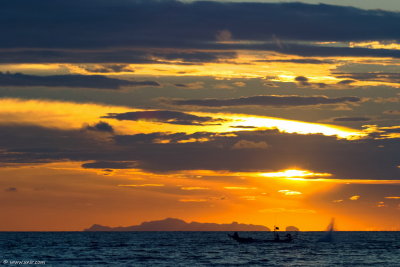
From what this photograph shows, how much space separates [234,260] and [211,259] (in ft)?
15.9

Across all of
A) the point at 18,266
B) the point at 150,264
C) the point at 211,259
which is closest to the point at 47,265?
the point at 18,266

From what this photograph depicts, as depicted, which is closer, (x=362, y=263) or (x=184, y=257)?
(x=362, y=263)

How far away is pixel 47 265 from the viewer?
120 metres

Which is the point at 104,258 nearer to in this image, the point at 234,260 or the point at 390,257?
the point at 234,260

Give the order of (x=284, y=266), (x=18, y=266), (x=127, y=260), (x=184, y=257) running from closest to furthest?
1. (x=18, y=266)
2. (x=284, y=266)
3. (x=127, y=260)
4. (x=184, y=257)

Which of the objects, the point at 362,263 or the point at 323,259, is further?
the point at 323,259

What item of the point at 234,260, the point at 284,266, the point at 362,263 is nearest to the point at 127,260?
the point at 234,260

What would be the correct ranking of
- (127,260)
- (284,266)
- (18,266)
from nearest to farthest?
(18,266) < (284,266) < (127,260)

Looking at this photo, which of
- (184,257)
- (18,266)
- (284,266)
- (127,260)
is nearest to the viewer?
(18,266)

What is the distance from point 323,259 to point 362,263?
1196cm

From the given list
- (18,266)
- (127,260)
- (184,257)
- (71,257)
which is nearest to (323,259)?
(184,257)

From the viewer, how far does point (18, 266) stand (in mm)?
116625

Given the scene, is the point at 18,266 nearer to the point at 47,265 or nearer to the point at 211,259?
the point at 47,265

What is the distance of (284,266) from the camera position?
4931 inches
